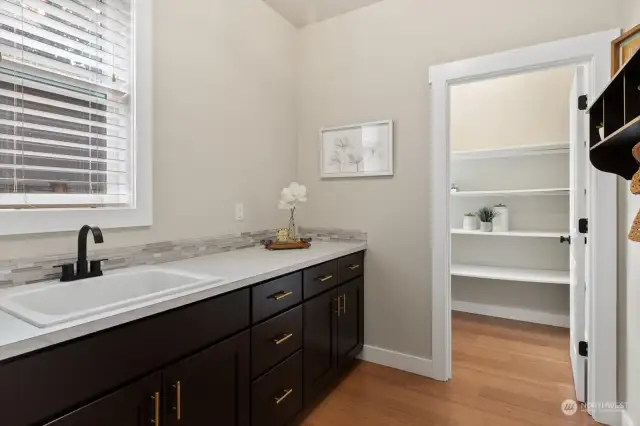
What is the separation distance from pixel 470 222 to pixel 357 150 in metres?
1.82

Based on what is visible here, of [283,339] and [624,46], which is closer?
[624,46]

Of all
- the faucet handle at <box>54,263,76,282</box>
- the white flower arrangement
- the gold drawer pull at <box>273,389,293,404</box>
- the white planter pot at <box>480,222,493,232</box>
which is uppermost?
the white flower arrangement

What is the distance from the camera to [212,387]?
4.29ft

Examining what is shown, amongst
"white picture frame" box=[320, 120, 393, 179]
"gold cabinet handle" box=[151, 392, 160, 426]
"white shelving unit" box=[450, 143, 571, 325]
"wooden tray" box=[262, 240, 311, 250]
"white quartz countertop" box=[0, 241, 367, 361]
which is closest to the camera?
"white quartz countertop" box=[0, 241, 367, 361]

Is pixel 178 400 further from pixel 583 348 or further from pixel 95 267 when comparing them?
pixel 583 348

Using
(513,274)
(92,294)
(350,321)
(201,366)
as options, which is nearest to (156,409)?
(201,366)

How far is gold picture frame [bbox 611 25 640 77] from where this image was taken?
1.30 m

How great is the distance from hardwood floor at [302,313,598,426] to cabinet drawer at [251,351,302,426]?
0.84 ft

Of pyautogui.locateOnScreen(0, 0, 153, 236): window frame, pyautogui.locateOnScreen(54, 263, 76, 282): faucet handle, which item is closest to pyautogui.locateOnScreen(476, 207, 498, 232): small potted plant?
pyautogui.locateOnScreen(0, 0, 153, 236): window frame

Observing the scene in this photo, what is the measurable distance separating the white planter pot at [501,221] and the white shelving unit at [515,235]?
0.08 meters

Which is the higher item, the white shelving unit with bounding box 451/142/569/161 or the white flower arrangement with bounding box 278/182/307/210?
the white shelving unit with bounding box 451/142/569/161

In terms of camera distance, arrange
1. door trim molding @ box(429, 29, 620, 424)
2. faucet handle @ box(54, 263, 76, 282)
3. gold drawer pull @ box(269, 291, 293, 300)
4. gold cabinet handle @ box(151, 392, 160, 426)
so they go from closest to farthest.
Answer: gold cabinet handle @ box(151, 392, 160, 426) → faucet handle @ box(54, 263, 76, 282) → gold drawer pull @ box(269, 291, 293, 300) → door trim molding @ box(429, 29, 620, 424)

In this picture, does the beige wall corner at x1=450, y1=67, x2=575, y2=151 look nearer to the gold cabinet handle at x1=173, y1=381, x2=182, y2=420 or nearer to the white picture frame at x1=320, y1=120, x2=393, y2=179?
the white picture frame at x1=320, y1=120, x2=393, y2=179

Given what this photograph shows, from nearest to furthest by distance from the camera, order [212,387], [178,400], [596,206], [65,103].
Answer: [178,400] < [212,387] < [65,103] < [596,206]
